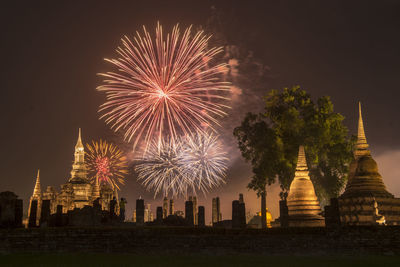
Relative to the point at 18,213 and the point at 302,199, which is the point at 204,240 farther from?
the point at 302,199

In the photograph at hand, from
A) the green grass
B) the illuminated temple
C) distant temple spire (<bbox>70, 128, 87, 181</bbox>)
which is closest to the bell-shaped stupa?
the green grass

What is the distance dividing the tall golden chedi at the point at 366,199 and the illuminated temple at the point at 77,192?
28.8 m

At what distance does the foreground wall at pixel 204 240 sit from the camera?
16016mm

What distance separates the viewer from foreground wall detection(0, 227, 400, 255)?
16.0 m

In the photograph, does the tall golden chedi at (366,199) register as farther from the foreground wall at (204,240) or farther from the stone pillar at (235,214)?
the foreground wall at (204,240)

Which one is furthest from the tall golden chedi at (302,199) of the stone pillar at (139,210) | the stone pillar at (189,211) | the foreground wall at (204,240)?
the foreground wall at (204,240)

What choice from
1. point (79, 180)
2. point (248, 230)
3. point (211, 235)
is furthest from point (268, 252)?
point (79, 180)

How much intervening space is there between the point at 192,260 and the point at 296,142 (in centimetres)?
2362

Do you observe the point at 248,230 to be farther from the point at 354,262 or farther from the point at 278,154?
the point at 278,154

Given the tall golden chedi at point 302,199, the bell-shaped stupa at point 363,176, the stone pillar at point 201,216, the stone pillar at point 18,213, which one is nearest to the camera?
the stone pillar at point 18,213

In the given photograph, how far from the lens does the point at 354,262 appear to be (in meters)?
13.9

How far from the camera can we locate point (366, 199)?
30.6m

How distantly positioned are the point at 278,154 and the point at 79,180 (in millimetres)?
44263

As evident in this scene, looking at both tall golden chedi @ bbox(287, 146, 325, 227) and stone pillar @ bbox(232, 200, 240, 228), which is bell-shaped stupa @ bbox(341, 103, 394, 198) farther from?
stone pillar @ bbox(232, 200, 240, 228)
